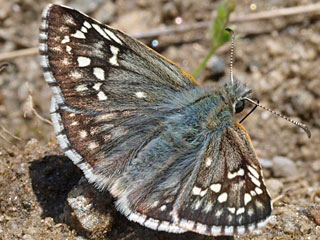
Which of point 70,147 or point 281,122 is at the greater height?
point 70,147

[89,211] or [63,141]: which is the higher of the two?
[63,141]

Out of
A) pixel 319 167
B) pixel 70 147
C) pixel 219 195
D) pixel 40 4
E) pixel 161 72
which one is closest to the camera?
pixel 219 195

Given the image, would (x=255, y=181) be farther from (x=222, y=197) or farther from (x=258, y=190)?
(x=222, y=197)

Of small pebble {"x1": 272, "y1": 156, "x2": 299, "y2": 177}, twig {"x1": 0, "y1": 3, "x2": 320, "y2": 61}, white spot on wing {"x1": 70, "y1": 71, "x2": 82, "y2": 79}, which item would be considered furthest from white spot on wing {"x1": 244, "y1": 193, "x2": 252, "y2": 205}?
twig {"x1": 0, "y1": 3, "x2": 320, "y2": 61}

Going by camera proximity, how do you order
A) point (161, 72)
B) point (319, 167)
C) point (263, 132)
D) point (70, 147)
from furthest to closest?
point (263, 132) → point (319, 167) → point (161, 72) → point (70, 147)

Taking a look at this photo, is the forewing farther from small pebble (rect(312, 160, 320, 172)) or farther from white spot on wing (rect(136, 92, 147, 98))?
small pebble (rect(312, 160, 320, 172))

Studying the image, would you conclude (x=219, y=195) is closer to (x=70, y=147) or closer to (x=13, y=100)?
(x=70, y=147)

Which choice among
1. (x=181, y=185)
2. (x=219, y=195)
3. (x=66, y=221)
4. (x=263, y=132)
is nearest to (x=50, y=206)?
(x=66, y=221)

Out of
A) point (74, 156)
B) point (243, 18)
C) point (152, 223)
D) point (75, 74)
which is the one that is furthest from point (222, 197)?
point (243, 18)
